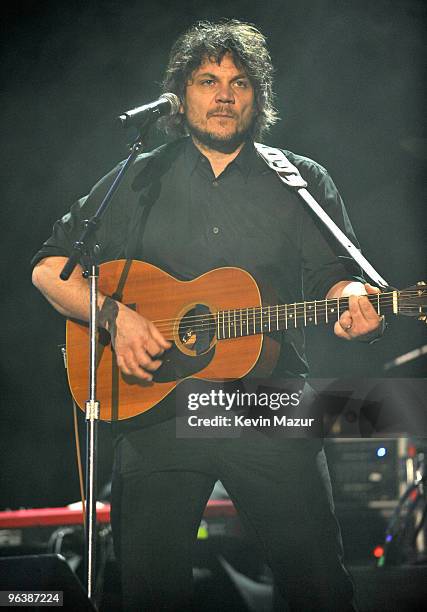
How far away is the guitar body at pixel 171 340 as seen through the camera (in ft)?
9.38

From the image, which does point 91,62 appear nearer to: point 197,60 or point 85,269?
point 197,60

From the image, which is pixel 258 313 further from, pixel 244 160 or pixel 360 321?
pixel 244 160

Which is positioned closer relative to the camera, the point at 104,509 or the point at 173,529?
the point at 173,529

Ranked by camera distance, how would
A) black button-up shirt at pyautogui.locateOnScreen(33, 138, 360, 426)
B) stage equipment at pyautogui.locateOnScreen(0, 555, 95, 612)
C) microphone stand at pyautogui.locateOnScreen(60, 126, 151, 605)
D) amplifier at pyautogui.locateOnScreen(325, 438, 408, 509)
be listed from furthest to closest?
1. amplifier at pyautogui.locateOnScreen(325, 438, 408, 509)
2. black button-up shirt at pyautogui.locateOnScreen(33, 138, 360, 426)
3. microphone stand at pyautogui.locateOnScreen(60, 126, 151, 605)
4. stage equipment at pyautogui.locateOnScreen(0, 555, 95, 612)

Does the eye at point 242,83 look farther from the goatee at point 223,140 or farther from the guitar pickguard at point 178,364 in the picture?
→ the guitar pickguard at point 178,364

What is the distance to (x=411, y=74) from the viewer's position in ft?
11.7

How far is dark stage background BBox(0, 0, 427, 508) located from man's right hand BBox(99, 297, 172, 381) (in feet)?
1.39

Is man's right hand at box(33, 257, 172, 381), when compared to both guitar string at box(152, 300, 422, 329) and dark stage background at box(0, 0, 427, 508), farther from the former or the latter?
dark stage background at box(0, 0, 427, 508)

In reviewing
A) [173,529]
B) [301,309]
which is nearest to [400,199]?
[301,309]

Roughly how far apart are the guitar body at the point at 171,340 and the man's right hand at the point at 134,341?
1.2 inches

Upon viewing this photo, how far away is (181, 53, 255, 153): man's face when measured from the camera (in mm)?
3166

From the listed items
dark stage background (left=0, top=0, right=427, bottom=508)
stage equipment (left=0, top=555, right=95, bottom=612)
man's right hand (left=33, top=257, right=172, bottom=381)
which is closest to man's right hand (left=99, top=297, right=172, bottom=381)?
man's right hand (left=33, top=257, right=172, bottom=381)

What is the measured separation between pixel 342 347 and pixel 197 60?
1.24m

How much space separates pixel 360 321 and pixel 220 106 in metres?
1.03
